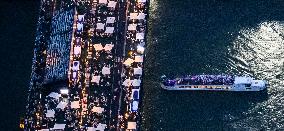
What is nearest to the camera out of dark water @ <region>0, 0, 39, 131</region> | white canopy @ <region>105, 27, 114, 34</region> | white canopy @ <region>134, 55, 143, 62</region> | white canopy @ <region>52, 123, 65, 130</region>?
white canopy @ <region>52, 123, 65, 130</region>

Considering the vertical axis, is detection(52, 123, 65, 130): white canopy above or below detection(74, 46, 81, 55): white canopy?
below

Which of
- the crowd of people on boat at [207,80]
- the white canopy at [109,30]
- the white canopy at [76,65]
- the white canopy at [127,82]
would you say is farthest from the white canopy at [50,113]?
the crowd of people on boat at [207,80]

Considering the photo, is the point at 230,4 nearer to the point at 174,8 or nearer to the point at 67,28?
the point at 174,8

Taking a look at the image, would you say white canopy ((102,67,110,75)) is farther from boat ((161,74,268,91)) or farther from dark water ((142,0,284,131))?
boat ((161,74,268,91))

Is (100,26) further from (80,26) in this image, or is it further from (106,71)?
(106,71)

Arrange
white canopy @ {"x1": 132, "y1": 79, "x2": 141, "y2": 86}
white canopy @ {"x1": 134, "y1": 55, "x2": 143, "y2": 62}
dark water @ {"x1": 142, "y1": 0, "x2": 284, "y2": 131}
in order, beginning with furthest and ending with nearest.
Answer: white canopy @ {"x1": 134, "y1": 55, "x2": 143, "y2": 62} → dark water @ {"x1": 142, "y1": 0, "x2": 284, "y2": 131} → white canopy @ {"x1": 132, "y1": 79, "x2": 141, "y2": 86}

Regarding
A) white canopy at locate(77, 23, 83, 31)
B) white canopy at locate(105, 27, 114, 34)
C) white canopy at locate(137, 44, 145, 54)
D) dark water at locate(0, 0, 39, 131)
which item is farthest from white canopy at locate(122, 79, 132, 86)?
dark water at locate(0, 0, 39, 131)
